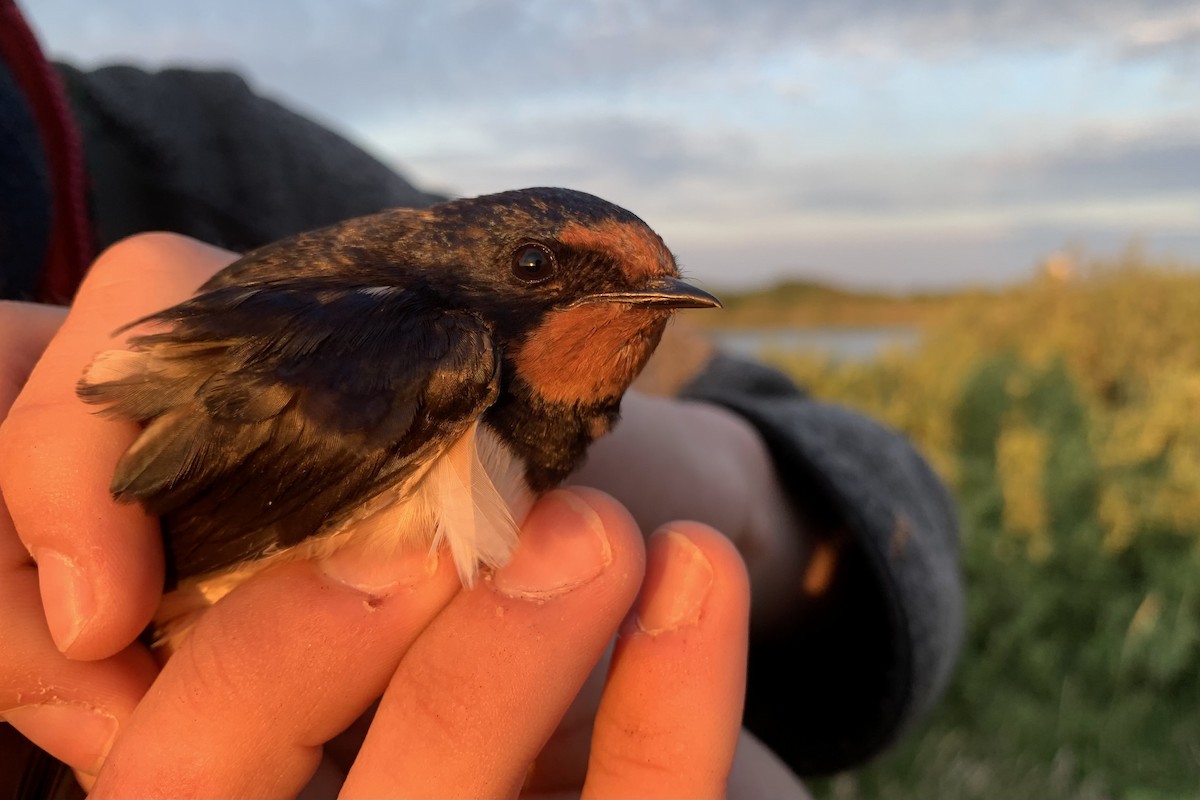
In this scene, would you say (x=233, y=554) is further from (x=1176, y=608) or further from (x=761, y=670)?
(x=1176, y=608)

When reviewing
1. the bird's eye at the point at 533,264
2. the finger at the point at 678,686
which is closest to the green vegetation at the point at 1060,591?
the finger at the point at 678,686

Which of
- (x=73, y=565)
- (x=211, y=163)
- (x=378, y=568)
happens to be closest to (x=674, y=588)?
(x=378, y=568)

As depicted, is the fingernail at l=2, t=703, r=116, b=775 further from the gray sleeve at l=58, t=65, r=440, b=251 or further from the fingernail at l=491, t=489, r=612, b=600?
the gray sleeve at l=58, t=65, r=440, b=251

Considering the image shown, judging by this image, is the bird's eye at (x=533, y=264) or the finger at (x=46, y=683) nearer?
the finger at (x=46, y=683)

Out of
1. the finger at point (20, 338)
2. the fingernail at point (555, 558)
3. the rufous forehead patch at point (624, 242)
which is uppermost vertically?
the rufous forehead patch at point (624, 242)

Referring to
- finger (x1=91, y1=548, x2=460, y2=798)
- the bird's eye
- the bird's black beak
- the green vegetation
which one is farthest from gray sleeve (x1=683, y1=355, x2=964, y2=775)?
finger (x1=91, y1=548, x2=460, y2=798)

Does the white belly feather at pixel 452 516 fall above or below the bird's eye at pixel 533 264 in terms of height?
below

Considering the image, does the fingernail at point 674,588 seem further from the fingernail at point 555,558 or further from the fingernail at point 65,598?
the fingernail at point 65,598
